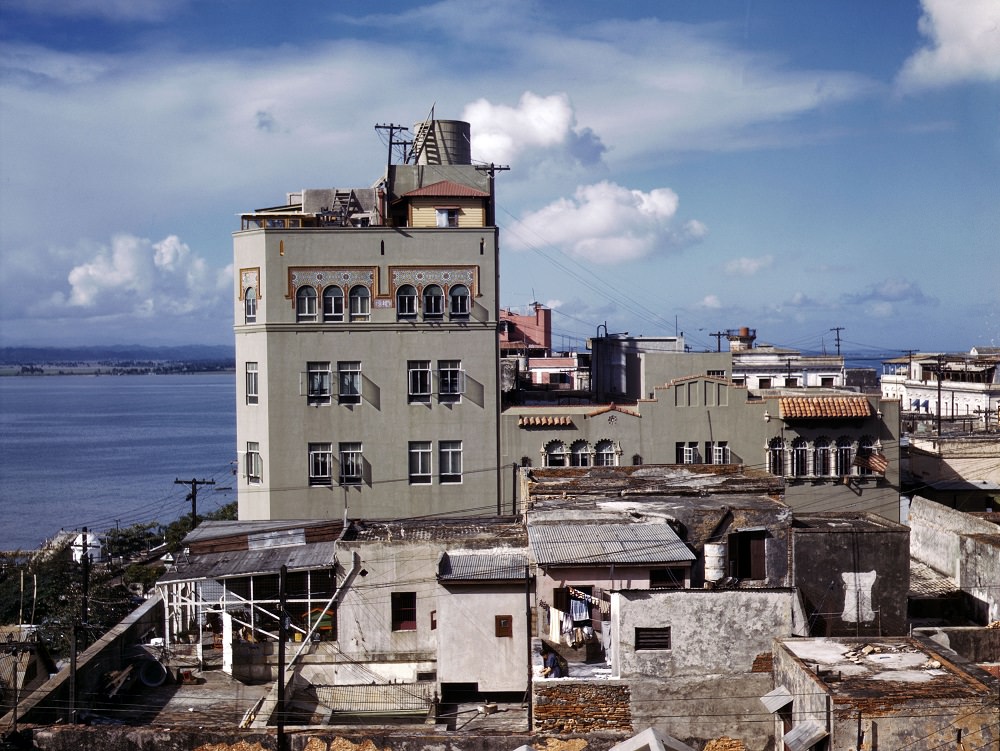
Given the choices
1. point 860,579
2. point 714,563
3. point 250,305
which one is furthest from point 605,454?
point 860,579

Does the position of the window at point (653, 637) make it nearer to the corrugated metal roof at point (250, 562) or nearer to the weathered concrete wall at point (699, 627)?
the weathered concrete wall at point (699, 627)

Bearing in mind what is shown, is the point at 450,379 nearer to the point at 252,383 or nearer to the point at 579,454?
the point at 579,454

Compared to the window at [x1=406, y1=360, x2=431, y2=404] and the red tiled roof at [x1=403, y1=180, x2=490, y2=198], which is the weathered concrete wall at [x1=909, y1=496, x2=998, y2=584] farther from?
the red tiled roof at [x1=403, y1=180, x2=490, y2=198]

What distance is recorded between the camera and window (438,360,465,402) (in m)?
40.0

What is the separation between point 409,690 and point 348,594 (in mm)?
2813

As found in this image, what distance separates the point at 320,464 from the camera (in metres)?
39.6

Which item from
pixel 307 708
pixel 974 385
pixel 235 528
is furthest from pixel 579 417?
pixel 974 385

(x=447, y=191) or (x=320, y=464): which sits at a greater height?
(x=447, y=191)

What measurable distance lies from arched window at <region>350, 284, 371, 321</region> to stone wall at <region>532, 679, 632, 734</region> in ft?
72.5

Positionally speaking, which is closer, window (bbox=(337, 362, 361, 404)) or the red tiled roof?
window (bbox=(337, 362, 361, 404))

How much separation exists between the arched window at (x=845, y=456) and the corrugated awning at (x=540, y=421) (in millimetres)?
10154

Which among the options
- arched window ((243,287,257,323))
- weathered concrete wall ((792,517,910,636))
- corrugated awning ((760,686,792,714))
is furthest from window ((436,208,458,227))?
corrugated awning ((760,686,792,714))

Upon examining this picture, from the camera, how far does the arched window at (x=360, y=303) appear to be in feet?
129

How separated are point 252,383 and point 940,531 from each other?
24.8 m
